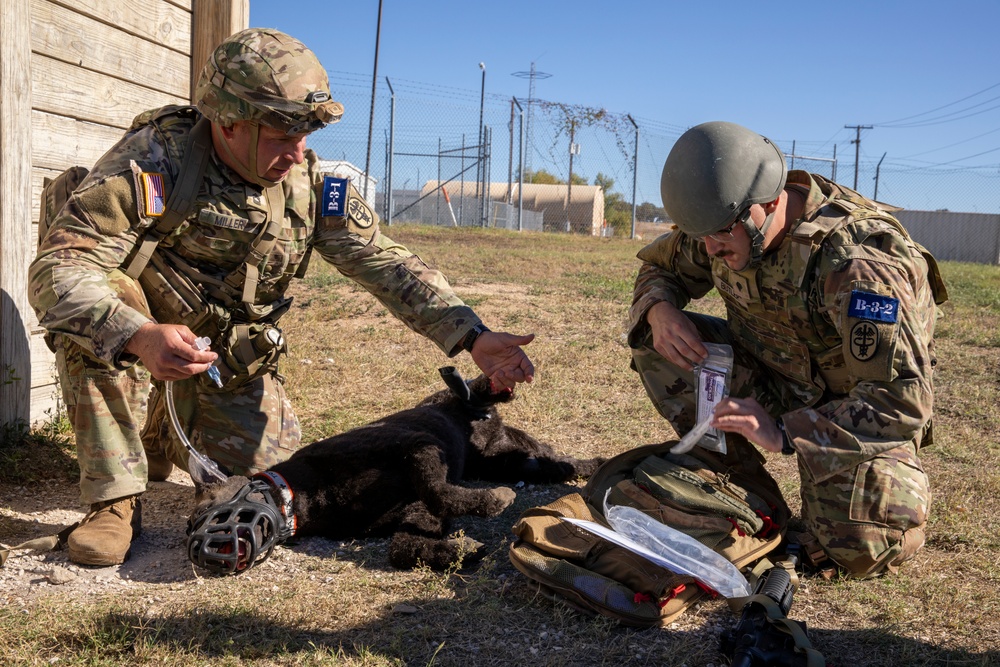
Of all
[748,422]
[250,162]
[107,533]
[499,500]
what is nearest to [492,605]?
[499,500]

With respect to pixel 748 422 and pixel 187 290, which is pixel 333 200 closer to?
pixel 187 290

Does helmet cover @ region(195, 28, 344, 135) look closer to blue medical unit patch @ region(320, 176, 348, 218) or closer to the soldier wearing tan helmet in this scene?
the soldier wearing tan helmet

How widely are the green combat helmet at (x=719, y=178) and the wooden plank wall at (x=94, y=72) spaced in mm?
3063

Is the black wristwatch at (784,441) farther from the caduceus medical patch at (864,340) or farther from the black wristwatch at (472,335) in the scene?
the black wristwatch at (472,335)

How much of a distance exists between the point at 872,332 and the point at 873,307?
81mm

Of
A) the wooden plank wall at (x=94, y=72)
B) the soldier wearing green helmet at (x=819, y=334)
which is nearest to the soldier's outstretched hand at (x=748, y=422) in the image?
the soldier wearing green helmet at (x=819, y=334)

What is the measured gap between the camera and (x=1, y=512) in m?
3.53

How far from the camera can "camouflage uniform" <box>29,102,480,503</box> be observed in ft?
10.1

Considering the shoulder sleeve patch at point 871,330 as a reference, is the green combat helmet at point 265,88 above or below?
above

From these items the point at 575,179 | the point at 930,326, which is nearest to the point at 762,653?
the point at 930,326

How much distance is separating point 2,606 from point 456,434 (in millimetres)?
1821

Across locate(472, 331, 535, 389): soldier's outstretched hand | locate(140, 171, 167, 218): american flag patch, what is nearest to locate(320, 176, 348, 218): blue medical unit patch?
locate(140, 171, 167, 218): american flag patch

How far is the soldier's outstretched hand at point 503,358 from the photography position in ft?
12.0

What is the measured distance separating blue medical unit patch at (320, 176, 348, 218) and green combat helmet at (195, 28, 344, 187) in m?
0.38
